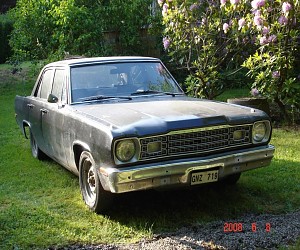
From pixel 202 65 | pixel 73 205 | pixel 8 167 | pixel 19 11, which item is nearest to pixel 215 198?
pixel 73 205

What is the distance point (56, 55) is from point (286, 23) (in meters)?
6.72

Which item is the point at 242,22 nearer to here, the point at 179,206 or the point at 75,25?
the point at 179,206

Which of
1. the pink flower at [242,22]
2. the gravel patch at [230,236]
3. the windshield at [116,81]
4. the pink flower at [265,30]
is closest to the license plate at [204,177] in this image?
the gravel patch at [230,236]

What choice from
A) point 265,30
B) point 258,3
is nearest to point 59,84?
point 258,3

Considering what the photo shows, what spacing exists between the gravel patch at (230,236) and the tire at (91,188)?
2.21 feet

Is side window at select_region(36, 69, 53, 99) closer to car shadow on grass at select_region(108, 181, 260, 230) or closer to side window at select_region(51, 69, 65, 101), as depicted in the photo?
side window at select_region(51, 69, 65, 101)

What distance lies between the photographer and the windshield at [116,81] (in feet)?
18.7

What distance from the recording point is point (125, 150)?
4359mm

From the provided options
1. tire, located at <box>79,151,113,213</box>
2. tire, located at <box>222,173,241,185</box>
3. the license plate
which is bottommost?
tire, located at <box>222,173,241,185</box>

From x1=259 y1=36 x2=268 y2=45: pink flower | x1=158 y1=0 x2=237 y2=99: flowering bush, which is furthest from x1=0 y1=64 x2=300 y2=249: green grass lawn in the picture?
x1=158 y1=0 x2=237 y2=99: flowering bush

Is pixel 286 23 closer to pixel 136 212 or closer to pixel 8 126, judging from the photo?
pixel 136 212

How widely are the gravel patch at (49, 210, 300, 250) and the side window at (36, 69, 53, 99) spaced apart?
3007 mm

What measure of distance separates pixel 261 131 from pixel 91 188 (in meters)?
1.90

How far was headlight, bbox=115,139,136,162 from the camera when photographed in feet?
14.2
